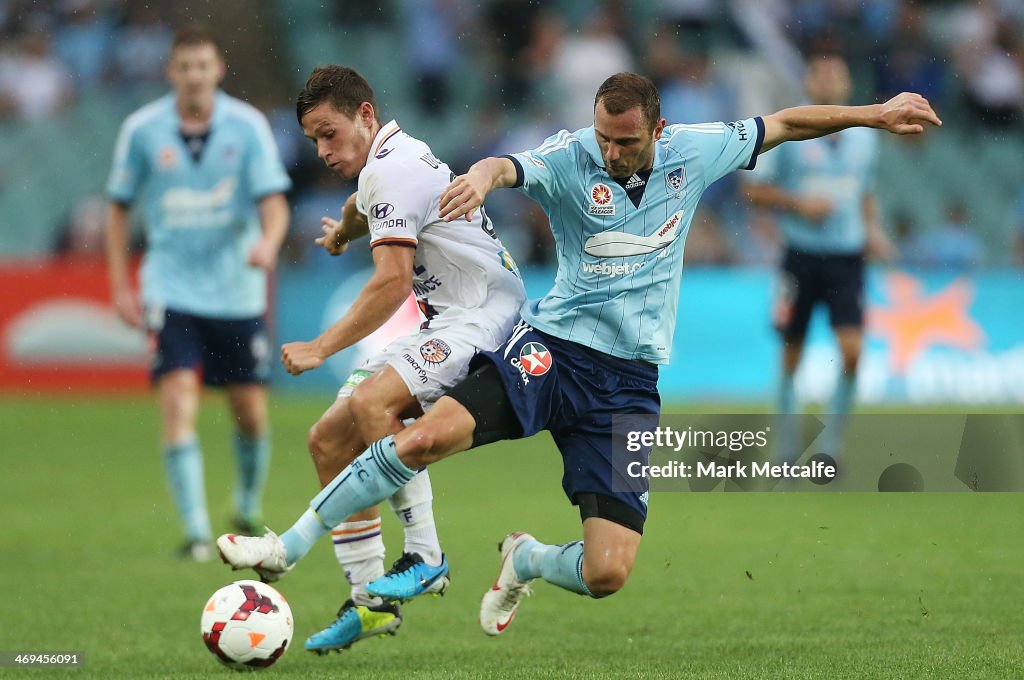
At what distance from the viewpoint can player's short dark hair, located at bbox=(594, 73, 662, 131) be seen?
5.19m

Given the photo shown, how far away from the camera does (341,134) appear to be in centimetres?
556

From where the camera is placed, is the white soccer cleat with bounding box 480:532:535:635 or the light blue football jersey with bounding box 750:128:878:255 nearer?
Answer: the white soccer cleat with bounding box 480:532:535:635

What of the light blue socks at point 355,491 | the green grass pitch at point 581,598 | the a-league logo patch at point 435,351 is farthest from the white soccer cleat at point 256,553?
the a-league logo patch at point 435,351

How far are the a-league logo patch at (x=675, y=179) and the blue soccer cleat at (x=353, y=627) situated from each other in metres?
1.99

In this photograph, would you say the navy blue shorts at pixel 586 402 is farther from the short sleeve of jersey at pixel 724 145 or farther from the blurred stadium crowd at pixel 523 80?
the blurred stadium crowd at pixel 523 80

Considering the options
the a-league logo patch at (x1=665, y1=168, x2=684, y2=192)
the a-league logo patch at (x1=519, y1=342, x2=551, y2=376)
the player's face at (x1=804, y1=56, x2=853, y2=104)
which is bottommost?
the a-league logo patch at (x1=519, y1=342, x2=551, y2=376)

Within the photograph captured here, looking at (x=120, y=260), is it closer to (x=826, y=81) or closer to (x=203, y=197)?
(x=203, y=197)

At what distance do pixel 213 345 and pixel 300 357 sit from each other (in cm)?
394

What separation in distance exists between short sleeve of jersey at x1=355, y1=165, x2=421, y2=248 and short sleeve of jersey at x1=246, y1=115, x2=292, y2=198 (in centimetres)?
338

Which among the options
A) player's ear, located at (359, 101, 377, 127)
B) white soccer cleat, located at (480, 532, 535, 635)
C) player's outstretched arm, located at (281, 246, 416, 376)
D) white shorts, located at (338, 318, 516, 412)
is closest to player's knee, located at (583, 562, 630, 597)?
white soccer cleat, located at (480, 532, 535, 635)

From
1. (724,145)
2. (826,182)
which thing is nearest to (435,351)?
(724,145)

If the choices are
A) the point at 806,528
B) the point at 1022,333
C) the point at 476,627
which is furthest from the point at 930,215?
the point at 476,627

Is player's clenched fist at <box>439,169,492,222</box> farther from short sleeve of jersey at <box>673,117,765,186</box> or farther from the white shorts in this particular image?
short sleeve of jersey at <box>673,117,765,186</box>

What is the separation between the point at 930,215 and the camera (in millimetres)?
15398
